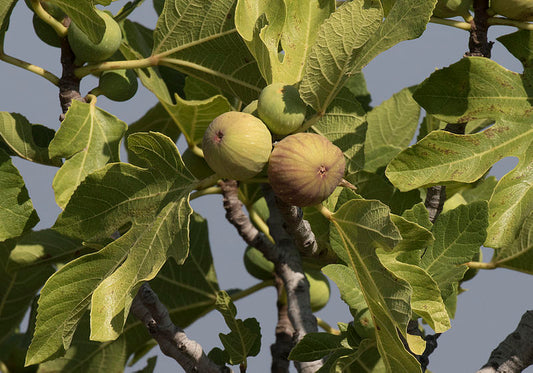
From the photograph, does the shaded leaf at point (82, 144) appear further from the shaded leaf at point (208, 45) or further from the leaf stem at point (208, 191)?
the leaf stem at point (208, 191)

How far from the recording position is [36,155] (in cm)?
171

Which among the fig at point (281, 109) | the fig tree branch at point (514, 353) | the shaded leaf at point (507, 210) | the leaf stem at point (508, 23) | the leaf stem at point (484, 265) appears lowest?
the fig tree branch at point (514, 353)

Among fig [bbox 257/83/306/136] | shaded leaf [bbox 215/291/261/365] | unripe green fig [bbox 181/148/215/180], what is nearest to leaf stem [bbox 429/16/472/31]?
fig [bbox 257/83/306/136]

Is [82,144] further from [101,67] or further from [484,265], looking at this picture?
[484,265]

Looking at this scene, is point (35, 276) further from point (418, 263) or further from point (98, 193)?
point (418, 263)

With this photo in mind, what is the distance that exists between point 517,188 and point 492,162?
7 centimetres

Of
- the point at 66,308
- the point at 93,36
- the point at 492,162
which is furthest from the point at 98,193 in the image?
the point at 492,162

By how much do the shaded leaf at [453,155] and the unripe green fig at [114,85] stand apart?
0.76m

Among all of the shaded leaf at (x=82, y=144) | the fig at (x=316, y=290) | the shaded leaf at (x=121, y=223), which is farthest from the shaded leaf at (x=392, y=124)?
the shaded leaf at (x=121, y=223)

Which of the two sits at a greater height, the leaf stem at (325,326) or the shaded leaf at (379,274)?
the shaded leaf at (379,274)

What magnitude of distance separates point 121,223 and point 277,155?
0.37 metres

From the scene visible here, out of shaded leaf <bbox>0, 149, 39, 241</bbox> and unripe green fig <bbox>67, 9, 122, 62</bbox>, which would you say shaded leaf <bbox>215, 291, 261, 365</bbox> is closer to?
shaded leaf <bbox>0, 149, 39, 241</bbox>

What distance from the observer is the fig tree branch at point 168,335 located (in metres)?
1.62

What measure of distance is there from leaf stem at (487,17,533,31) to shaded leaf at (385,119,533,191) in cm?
24
